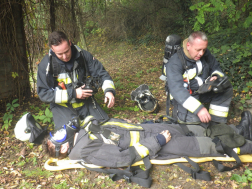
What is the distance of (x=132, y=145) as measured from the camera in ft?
9.41

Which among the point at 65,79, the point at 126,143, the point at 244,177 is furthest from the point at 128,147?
the point at 65,79

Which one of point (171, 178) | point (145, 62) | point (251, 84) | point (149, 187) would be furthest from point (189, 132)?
point (145, 62)

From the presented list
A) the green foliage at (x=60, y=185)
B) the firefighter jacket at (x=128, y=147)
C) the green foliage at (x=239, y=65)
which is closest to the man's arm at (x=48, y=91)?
the firefighter jacket at (x=128, y=147)

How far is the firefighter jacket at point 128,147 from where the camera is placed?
2.64 m

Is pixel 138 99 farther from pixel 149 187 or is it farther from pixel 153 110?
pixel 149 187

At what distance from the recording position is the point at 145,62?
32.2 ft

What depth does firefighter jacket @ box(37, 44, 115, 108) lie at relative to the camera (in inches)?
128

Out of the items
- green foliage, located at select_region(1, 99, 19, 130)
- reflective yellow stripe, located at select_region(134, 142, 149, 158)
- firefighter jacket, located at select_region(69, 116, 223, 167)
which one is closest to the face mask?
firefighter jacket, located at select_region(69, 116, 223, 167)

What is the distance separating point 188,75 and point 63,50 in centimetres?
209

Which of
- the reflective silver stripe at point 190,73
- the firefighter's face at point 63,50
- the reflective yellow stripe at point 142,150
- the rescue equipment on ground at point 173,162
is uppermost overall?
the firefighter's face at point 63,50

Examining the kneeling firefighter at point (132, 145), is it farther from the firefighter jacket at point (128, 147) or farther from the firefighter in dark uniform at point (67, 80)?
the firefighter in dark uniform at point (67, 80)

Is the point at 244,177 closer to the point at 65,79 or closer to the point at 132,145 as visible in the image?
the point at 132,145

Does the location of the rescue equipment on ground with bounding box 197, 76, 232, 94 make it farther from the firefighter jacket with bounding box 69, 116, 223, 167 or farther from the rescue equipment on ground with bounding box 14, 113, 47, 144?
the rescue equipment on ground with bounding box 14, 113, 47, 144

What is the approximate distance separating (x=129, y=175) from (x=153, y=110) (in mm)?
2039
